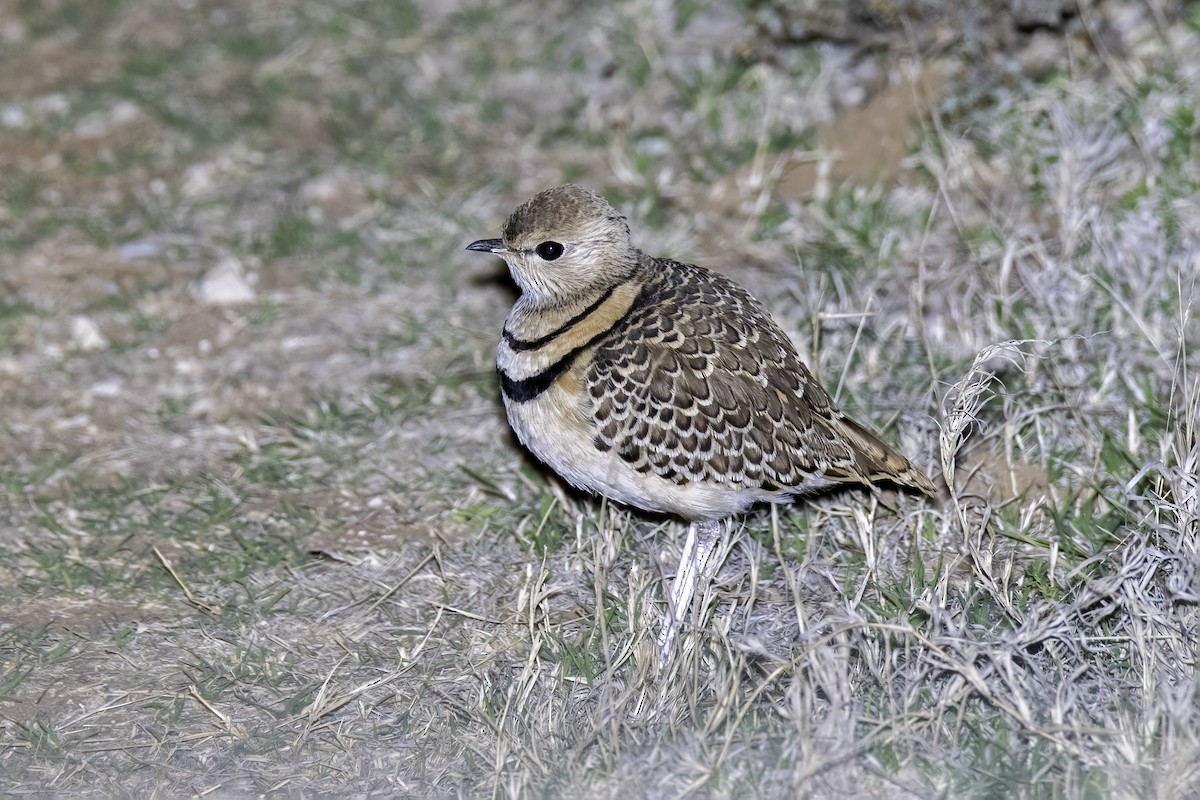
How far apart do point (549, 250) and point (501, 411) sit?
0.96 m

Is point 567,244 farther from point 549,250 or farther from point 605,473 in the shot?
point 605,473

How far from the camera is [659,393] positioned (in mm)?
4059

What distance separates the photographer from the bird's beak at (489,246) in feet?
14.6

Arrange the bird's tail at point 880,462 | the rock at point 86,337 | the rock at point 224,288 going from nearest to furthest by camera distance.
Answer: the bird's tail at point 880,462 → the rock at point 86,337 → the rock at point 224,288

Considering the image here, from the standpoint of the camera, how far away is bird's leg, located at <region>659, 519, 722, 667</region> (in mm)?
3908

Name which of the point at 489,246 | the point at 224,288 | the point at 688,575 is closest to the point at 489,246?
the point at 489,246

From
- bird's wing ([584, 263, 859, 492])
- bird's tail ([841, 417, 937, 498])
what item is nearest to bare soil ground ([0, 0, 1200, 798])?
bird's tail ([841, 417, 937, 498])

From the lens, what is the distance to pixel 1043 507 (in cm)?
441

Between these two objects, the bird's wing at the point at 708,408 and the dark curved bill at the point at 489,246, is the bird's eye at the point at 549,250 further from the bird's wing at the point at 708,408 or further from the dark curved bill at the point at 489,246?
the bird's wing at the point at 708,408

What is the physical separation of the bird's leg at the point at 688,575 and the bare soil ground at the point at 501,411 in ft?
0.30

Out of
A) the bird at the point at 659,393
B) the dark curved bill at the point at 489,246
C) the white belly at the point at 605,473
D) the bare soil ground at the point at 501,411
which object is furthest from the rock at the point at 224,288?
the white belly at the point at 605,473

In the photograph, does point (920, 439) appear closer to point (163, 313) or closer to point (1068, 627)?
point (1068, 627)

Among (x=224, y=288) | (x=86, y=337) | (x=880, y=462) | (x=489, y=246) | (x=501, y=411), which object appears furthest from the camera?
(x=224, y=288)

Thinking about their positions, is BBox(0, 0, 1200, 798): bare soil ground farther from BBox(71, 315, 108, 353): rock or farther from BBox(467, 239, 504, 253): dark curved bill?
BBox(467, 239, 504, 253): dark curved bill
